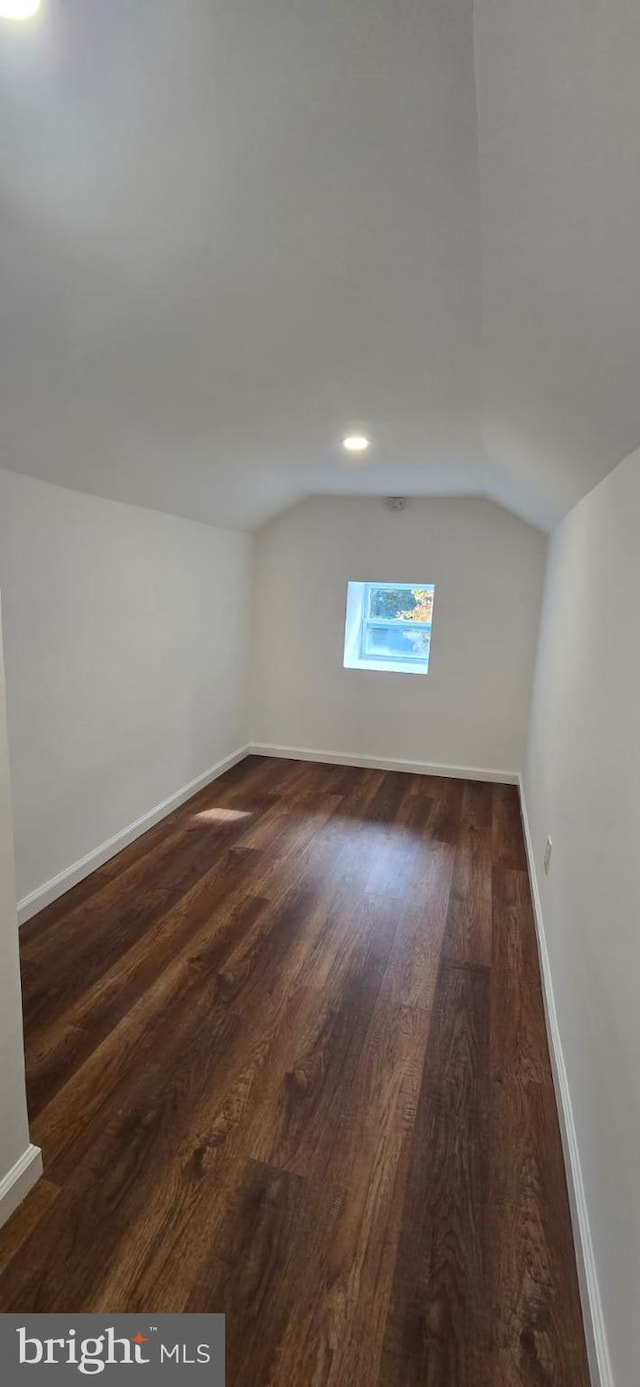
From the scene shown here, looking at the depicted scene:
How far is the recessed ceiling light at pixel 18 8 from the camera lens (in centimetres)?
80

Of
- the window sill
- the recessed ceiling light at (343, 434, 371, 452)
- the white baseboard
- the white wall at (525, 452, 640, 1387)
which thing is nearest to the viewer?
the white wall at (525, 452, 640, 1387)

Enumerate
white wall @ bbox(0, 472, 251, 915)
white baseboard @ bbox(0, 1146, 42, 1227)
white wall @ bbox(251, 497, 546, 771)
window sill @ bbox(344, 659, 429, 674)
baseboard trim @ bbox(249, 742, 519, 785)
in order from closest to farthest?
white baseboard @ bbox(0, 1146, 42, 1227)
white wall @ bbox(0, 472, 251, 915)
white wall @ bbox(251, 497, 546, 771)
baseboard trim @ bbox(249, 742, 519, 785)
window sill @ bbox(344, 659, 429, 674)

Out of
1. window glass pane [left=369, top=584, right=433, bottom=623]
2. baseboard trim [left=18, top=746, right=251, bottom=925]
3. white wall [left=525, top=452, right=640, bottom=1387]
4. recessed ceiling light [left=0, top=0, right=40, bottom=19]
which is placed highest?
recessed ceiling light [left=0, top=0, right=40, bottom=19]

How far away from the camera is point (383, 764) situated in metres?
4.68

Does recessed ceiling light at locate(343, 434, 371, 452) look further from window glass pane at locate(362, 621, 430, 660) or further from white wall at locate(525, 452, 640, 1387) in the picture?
window glass pane at locate(362, 621, 430, 660)

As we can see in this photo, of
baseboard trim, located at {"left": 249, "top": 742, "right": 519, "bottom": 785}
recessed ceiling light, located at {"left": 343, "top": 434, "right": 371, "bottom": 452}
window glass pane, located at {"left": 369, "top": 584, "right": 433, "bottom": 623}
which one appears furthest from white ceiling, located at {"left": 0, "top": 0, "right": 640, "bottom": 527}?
baseboard trim, located at {"left": 249, "top": 742, "right": 519, "bottom": 785}

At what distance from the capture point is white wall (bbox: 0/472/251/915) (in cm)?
232

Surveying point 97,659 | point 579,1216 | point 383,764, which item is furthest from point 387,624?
point 579,1216

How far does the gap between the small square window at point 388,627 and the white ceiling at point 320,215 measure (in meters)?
2.37

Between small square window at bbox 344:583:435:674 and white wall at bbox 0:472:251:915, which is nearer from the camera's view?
white wall at bbox 0:472:251:915

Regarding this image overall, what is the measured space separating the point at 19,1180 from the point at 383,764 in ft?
11.6

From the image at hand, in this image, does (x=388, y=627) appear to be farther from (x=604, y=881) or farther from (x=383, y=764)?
(x=604, y=881)

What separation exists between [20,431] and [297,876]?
218cm

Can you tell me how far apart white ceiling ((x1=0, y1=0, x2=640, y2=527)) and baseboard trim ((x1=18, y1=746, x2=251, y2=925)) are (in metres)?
1.69
